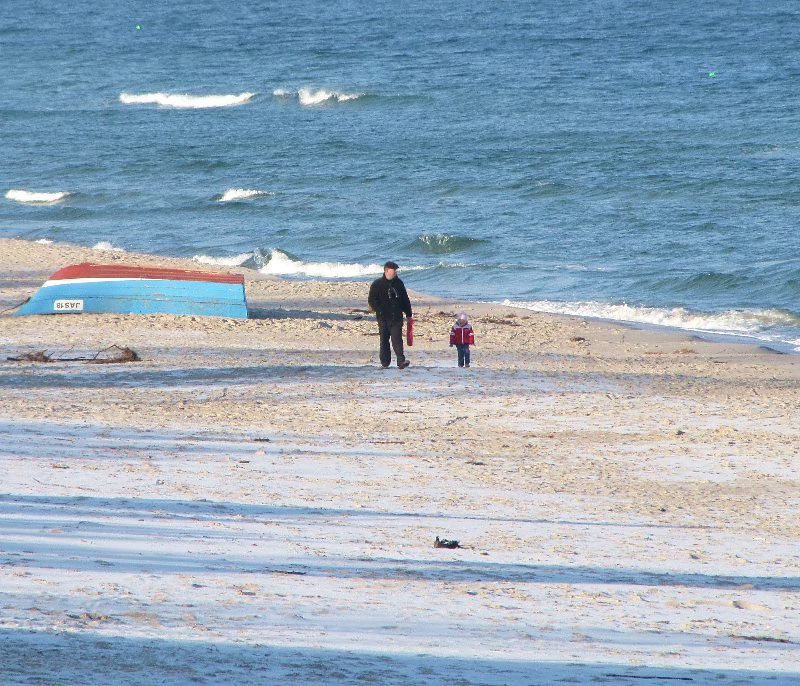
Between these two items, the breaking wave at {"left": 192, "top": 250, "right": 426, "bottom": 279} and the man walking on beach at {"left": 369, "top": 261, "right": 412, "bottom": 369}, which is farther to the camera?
the breaking wave at {"left": 192, "top": 250, "right": 426, "bottom": 279}

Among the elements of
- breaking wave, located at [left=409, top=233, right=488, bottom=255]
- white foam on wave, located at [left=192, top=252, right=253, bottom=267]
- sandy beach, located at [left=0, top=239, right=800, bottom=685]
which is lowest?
sandy beach, located at [left=0, top=239, right=800, bottom=685]

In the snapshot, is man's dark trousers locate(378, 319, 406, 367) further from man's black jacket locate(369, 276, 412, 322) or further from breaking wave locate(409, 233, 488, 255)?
breaking wave locate(409, 233, 488, 255)

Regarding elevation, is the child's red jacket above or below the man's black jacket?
below

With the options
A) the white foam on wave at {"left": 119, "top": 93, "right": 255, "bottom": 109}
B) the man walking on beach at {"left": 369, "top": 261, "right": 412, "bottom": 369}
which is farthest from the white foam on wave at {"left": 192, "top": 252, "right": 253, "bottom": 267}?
the white foam on wave at {"left": 119, "top": 93, "right": 255, "bottom": 109}

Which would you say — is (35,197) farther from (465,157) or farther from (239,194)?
(465,157)

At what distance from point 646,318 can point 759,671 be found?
14.4m

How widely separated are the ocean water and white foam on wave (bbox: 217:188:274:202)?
0.10m

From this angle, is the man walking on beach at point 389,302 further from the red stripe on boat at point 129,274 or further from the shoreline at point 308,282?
the red stripe on boat at point 129,274

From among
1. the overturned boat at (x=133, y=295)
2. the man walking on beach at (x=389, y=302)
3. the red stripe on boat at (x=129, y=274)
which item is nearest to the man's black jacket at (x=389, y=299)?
the man walking on beach at (x=389, y=302)

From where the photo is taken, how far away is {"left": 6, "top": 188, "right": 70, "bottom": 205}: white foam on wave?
31.8 meters

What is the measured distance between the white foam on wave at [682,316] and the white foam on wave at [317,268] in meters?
4.29

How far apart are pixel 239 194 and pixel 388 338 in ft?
64.4

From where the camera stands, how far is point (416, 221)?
27656 millimetres

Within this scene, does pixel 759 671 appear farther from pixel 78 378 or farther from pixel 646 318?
pixel 646 318
